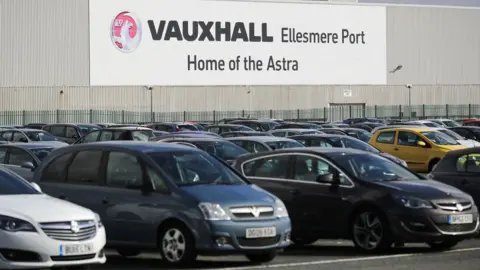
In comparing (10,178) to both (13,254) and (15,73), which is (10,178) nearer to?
(13,254)

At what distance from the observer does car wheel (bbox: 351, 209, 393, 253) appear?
49.6ft

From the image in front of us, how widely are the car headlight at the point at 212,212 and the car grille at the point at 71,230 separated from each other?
142cm

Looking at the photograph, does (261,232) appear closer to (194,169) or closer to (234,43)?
(194,169)

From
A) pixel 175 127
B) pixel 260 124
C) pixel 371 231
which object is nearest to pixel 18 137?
pixel 175 127

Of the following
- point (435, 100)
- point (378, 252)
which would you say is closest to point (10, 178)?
point (378, 252)

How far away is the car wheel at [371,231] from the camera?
49.6ft

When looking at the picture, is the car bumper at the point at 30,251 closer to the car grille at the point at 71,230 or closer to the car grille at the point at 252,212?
the car grille at the point at 71,230

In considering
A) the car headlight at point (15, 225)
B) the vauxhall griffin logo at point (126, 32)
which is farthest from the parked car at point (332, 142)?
the vauxhall griffin logo at point (126, 32)

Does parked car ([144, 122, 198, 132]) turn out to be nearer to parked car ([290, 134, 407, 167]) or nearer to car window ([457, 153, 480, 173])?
parked car ([290, 134, 407, 167])

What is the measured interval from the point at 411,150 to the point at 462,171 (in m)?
15.7

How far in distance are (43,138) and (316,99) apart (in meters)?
43.1

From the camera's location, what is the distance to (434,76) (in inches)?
3206

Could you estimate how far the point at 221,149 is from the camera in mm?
24156

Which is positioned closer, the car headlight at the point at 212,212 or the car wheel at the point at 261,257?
the car headlight at the point at 212,212
